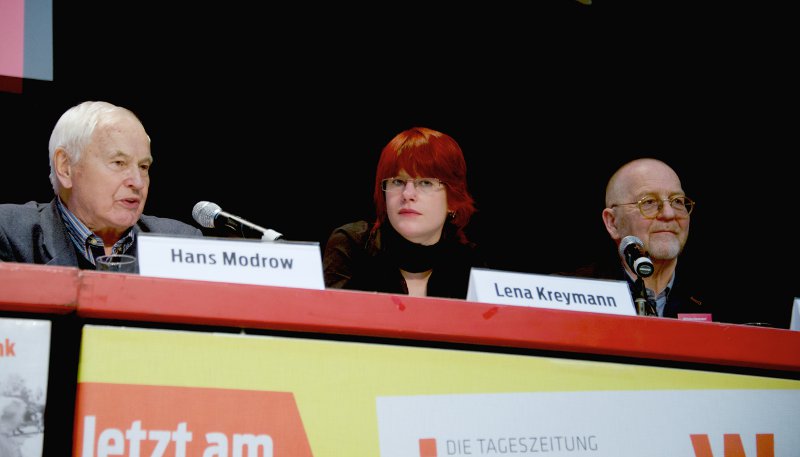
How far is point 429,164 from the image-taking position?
2.33 metres

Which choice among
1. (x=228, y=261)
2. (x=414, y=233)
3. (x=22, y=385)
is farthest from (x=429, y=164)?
(x=22, y=385)

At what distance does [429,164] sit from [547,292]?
1043 millimetres

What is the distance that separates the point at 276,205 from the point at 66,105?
793 millimetres

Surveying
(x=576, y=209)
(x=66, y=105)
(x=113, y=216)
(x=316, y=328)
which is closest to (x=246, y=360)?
(x=316, y=328)

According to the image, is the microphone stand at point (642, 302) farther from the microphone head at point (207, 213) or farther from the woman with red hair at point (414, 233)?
the microphone head at point (207, 213)

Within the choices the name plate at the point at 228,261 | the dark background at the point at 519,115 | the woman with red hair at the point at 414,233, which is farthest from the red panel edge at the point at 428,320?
the dark background at the point at 519,115

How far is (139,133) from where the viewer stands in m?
2.08

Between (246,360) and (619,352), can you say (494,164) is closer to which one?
(619,352)

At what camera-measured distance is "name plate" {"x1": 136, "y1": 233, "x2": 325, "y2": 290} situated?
45.4 inches

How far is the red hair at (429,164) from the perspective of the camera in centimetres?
233

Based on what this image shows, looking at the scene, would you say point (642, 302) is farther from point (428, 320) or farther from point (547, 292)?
point (428, 320)

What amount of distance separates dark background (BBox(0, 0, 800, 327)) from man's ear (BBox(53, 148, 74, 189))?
2.22 feet

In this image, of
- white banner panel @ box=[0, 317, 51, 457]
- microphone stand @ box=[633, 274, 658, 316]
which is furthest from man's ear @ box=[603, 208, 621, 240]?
white banner panel @ box=[0, 317, 51, 457]

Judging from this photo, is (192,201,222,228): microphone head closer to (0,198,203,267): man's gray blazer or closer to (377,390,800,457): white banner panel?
(0,198,203,267): man's gray blazer
